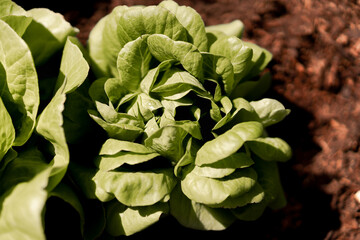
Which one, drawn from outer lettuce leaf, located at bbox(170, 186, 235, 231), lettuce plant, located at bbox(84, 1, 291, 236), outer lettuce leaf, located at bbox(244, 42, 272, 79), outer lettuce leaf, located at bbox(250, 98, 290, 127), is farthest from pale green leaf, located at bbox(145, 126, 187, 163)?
outer lettuce leaf, located at bbox(244, 42, 272, 79)

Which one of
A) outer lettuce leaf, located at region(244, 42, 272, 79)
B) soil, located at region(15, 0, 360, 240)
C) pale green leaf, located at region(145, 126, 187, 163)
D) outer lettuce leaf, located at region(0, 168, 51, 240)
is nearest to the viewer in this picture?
outer lettuce leaf, located at region(0, 168, 51, 240)

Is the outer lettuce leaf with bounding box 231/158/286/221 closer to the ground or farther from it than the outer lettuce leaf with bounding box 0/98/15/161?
closer to the ground

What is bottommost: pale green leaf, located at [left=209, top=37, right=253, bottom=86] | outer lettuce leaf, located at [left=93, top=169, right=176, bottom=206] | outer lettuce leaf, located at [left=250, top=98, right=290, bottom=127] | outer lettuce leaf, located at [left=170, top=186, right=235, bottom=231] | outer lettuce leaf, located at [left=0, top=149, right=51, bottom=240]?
outer lettuce leaf, located at [left=170, top=186, right=235, bottom=231]

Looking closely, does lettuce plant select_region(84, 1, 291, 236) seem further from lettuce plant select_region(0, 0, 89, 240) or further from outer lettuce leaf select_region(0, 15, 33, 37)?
outer lettuce leaf select_region(0, 15, 33, 37)

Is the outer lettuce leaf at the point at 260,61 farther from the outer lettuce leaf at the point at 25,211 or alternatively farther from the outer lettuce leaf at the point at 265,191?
the outer lettuce leaf at the point at 25,211

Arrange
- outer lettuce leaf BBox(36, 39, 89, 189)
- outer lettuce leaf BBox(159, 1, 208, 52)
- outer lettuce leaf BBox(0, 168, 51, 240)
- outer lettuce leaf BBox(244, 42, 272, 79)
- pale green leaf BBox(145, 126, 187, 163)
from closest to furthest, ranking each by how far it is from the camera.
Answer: outer lettuce leaf BBox(0, 168, 51, 240), outer lettuce leaf BBox(36, 39, 89, 189), pale green leaf BBox(145, 126, 187, 163), outer lettuce leaf BBox(159, 1, 208, 52), outer lettuce leaf BBox(244, 42, 272, 79)

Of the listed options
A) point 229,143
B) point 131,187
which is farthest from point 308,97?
point 131,187
